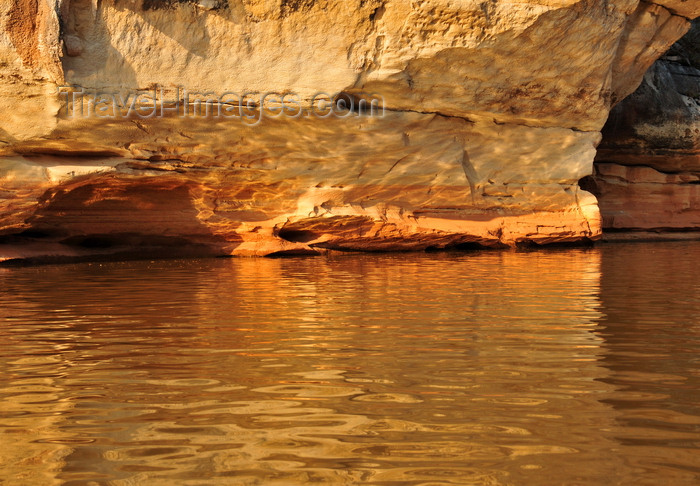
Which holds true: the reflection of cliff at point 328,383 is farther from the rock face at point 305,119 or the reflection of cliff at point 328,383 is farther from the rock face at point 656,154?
the rock face at point 656,154

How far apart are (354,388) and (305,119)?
6776 mm

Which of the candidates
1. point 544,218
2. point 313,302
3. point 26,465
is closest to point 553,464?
point 26,465

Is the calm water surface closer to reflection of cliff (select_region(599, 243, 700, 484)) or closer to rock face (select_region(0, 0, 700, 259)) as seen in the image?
reflection of cliff (select_region(599, 243, 700, 484))

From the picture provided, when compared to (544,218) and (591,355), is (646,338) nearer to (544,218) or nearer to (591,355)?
(591,355)

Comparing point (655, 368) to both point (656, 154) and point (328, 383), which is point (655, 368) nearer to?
point (328, 383)

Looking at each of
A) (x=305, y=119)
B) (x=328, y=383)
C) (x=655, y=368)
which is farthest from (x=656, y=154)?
(x=328, y=383)

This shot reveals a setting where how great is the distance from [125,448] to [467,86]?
8272 mm

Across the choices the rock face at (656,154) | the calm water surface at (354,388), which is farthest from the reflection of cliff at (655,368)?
the rock face at (656,154)

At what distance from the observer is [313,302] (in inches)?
214

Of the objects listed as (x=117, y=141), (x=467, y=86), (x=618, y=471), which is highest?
(x=467, y=86)

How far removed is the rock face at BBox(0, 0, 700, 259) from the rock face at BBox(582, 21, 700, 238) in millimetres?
2327

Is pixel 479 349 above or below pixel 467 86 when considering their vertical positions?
below

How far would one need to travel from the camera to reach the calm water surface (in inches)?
79.4

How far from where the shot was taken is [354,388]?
2811mm
